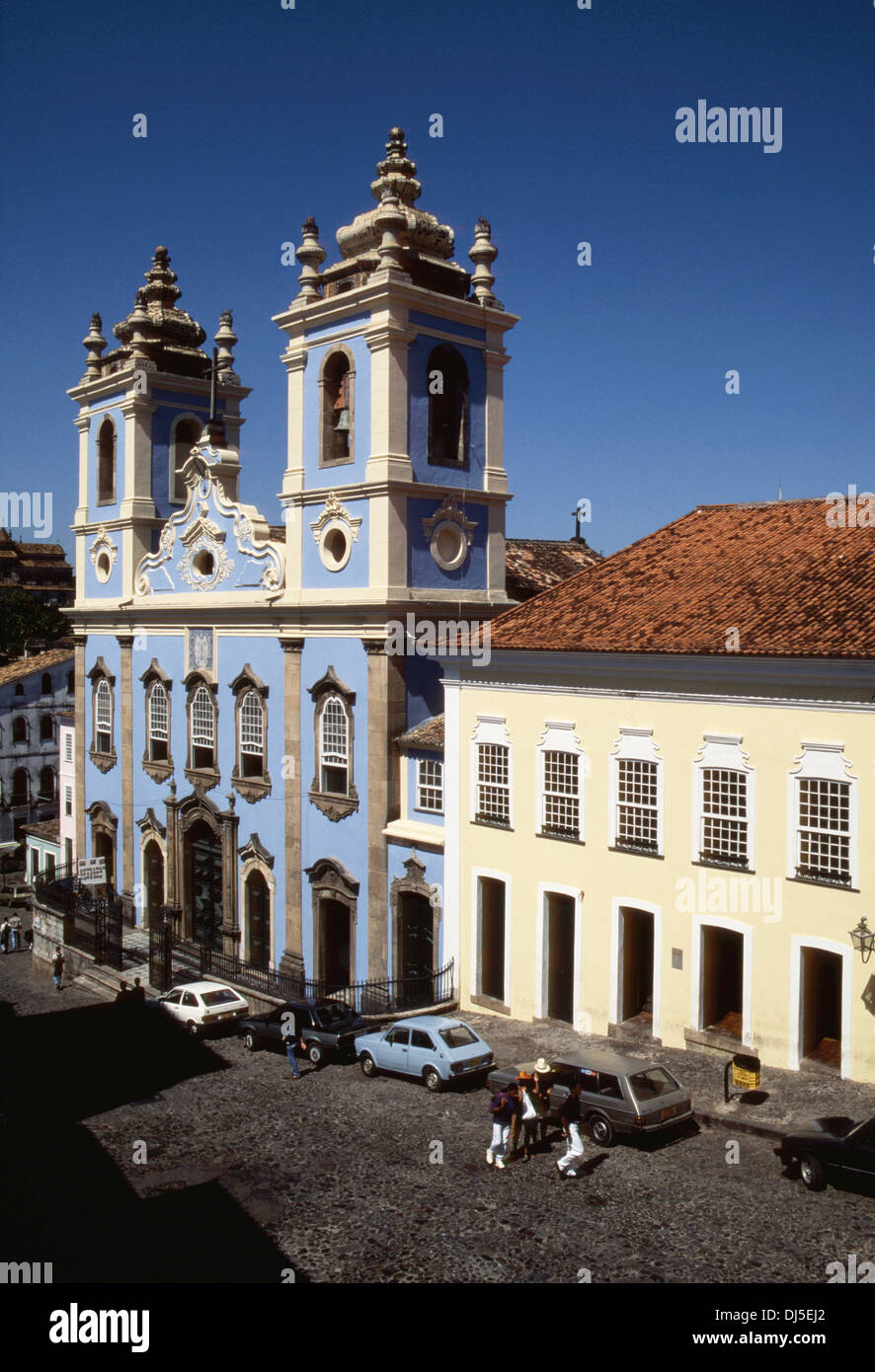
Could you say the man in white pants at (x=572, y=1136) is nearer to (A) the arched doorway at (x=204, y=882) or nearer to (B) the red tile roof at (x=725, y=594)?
(B) the red tile roof at (x=725, y=594)

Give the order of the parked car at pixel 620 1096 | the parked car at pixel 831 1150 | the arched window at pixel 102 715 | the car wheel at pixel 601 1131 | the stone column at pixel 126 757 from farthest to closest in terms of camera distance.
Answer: the arched window at pixel 102 715
the stone column at pixel 126 757
the car wheel at pixel 601 1131
the parked car at pixel 620 1096
the parked car at pixel 831 1150

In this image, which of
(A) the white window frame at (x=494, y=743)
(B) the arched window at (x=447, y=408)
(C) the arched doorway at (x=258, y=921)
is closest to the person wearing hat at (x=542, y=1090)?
(A) the white window frame at (x=494, y=743)

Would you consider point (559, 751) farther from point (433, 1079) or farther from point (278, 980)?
point (278, 980)

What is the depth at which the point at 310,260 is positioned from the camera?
104ft

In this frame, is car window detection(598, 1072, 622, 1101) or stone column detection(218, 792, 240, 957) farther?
stone column detection(218, 792, 240, 957)

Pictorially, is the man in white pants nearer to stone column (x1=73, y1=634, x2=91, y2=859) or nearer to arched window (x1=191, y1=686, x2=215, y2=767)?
arched window (x1=191, y1=686, x2=215, y2=767)

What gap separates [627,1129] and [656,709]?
26.5 ft

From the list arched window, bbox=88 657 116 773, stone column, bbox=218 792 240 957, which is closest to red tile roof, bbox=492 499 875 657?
stone column, bbox=218 792 240 957

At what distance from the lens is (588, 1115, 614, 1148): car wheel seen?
57.7 ft

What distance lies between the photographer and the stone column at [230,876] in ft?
113

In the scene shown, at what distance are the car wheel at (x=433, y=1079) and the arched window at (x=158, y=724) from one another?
1974cm

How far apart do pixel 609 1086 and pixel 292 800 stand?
15859mm

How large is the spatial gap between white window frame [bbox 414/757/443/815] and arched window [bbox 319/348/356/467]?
854 cm

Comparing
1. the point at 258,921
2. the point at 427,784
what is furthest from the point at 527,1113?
the point at 258,921
